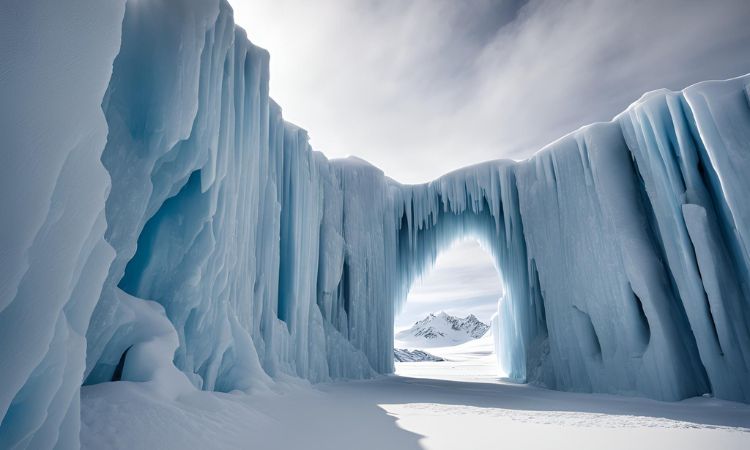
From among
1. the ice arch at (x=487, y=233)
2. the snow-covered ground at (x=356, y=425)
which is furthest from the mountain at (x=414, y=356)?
the snow-covered ground at (x=356, y=425)

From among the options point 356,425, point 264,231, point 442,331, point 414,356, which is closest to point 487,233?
point 264,231

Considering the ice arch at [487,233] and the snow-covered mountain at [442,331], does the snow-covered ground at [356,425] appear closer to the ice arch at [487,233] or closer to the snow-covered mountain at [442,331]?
the ice arch at [487,233]

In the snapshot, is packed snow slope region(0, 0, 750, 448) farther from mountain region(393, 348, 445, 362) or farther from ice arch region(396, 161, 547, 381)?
mountain region(393, 348, 445, 362)

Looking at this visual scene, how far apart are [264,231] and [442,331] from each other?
87.7 meters

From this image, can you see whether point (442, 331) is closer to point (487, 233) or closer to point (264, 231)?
point (487, 233)

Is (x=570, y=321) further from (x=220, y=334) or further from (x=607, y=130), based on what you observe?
(x=220, y=334)

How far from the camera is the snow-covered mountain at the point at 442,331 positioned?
73.7 m

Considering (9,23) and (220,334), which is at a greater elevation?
(9,23)

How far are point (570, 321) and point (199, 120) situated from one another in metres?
9.21

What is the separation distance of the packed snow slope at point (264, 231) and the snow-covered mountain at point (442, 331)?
195 feet

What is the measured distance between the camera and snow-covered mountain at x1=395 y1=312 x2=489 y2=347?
242 ft

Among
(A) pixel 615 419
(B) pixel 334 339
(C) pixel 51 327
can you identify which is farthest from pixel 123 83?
(B) pixel 334 339

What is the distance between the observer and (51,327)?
55.9 inches

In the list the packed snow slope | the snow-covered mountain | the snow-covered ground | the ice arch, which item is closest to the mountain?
the ice arch
